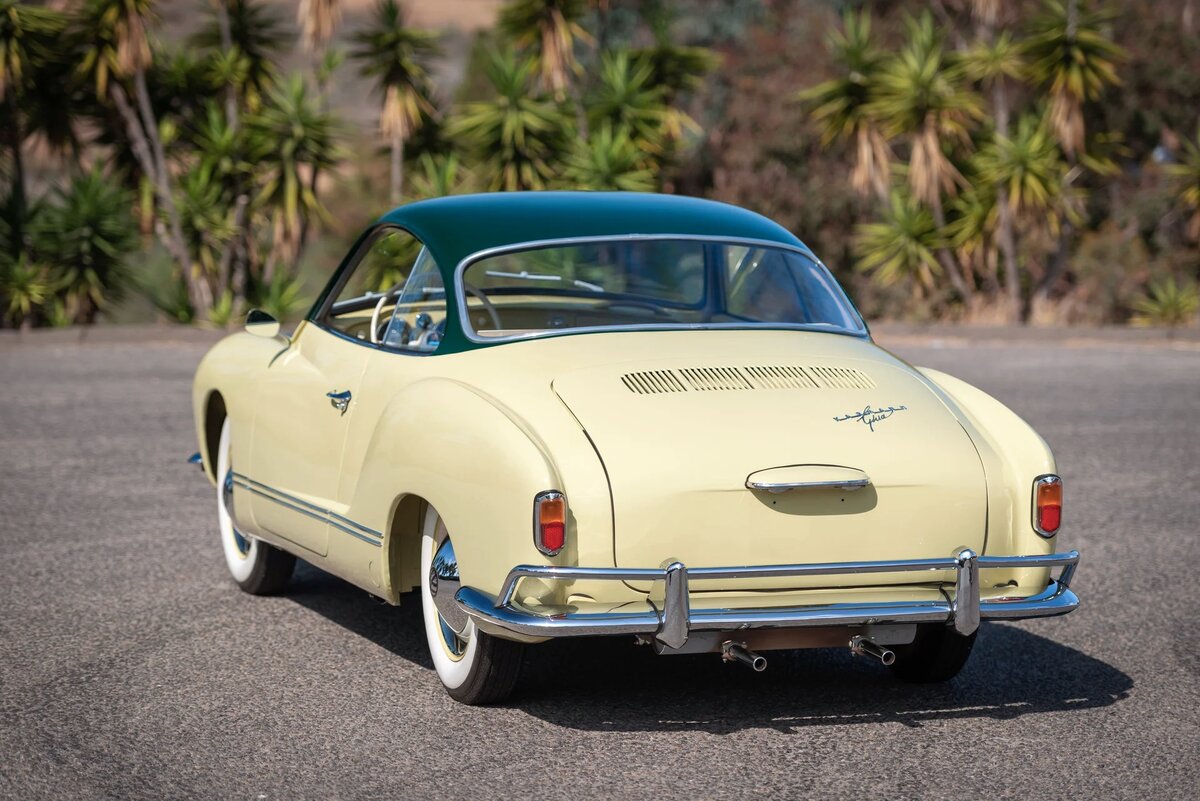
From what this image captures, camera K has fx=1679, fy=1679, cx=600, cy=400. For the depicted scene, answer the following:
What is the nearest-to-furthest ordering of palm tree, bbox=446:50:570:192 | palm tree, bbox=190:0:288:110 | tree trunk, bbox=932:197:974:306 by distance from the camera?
palm tree, bbox=190:0:288:110 < palm tree, bbox=446:50:570:192 < tree trunk, bbox=932:197:974:306

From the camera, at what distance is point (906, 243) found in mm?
26328

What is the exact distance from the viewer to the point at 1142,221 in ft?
110

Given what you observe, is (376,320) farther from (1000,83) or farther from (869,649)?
(1000,83)

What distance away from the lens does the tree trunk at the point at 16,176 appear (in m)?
23.5

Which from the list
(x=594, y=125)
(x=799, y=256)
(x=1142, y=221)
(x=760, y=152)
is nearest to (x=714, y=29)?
(x=760, y=152)

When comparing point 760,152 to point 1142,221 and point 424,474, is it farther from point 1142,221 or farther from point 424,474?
point 424,474

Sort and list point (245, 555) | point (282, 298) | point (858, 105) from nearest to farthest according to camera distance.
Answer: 1. point (245, 555)
2. point (282, 298)
3. point (858, 105)

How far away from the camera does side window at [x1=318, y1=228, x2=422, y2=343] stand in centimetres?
635

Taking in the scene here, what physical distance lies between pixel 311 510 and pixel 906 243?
2132 cm

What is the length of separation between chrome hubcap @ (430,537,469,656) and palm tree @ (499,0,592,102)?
72.0 ft

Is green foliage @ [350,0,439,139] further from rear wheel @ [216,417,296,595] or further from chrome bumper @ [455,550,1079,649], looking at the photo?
chrome bumper @ [455,550,1079,649]

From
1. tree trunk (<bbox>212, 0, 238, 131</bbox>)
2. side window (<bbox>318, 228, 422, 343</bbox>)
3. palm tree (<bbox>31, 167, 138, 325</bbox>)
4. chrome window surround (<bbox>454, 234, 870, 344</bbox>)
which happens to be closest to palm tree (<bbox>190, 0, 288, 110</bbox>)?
tree trunk (<bbox>212, 0, 238, 131</bbox>)

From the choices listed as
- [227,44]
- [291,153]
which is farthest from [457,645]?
[227,44]

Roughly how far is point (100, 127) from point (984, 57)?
540 inches
